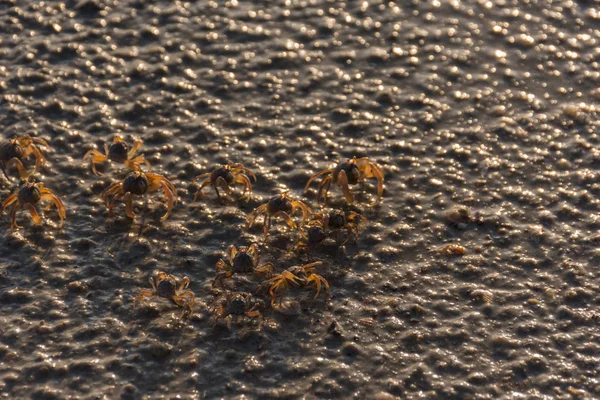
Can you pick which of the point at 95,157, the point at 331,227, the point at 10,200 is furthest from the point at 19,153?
the point at 331,227

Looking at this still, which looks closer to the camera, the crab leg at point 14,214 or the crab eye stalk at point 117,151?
the crab leg at point 14,214

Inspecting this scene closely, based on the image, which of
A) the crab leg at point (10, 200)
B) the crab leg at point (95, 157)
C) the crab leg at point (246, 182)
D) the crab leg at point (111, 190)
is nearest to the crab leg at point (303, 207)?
the crab leg at point (246, 182)

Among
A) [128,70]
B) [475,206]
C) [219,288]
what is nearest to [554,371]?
[475,206]

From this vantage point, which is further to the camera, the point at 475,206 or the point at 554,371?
the point at 475,206

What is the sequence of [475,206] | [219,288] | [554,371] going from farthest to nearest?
1. [475,206]
2. [219,288]
3. [554,371]

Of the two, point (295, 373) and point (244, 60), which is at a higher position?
point (244, 60)

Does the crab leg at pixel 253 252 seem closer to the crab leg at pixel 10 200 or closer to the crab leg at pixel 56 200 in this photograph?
the crab leg at pixel 56 200

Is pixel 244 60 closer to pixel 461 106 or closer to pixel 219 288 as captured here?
pixel 461 106
